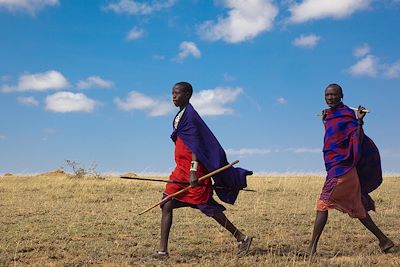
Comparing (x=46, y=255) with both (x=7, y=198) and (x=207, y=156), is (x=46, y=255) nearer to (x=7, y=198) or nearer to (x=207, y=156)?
(x=207, y=156)

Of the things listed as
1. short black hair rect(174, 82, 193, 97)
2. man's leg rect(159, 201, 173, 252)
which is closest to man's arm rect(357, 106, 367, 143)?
short black hair rect(174, 82, 193, 97)

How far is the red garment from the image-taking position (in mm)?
6352

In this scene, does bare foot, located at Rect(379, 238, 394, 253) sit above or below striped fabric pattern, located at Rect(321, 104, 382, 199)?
below

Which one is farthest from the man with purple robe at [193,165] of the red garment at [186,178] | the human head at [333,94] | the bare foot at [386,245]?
the bare foot at [386,245]

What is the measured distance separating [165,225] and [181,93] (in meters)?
1.69

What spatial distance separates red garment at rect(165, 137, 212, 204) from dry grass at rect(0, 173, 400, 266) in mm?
780

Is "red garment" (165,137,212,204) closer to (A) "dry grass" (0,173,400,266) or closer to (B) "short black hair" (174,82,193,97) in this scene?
(B) "short black hair" (174,82,193,97)

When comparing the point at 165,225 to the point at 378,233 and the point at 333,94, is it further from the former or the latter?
the point at 378,233

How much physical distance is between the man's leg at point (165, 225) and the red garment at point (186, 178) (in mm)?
170

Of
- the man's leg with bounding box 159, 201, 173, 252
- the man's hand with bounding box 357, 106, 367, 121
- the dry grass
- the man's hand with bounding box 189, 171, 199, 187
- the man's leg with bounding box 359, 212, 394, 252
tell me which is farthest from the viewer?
the man's leg with bounding box 359, 212, 394, 252

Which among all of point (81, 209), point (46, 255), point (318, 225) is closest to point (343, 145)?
point (318, 225)

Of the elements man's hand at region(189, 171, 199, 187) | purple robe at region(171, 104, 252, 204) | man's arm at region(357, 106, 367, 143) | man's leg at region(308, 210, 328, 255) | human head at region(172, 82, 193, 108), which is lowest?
man's leg at region(308, 210, 328, 255)

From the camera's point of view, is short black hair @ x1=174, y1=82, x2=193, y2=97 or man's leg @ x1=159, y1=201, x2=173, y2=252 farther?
short black hair @ x1=174, y1=82, x2=193, y2=97

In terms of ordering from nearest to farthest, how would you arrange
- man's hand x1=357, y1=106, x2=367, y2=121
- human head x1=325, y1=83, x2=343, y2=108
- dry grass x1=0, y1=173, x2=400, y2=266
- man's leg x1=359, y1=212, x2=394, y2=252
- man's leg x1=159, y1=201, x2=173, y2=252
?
man's leg x1=159, y1=201, x2=173, y2=252 < dry grass x1=0, y1=173, x2=400, y2=266 < man's hand x1=357, y1=106, x2=367, y2=121 < human head x1=325, y1=83, x2=343, y2=108 < man's leg x1=359, y1=212, x2=394, y2=252
